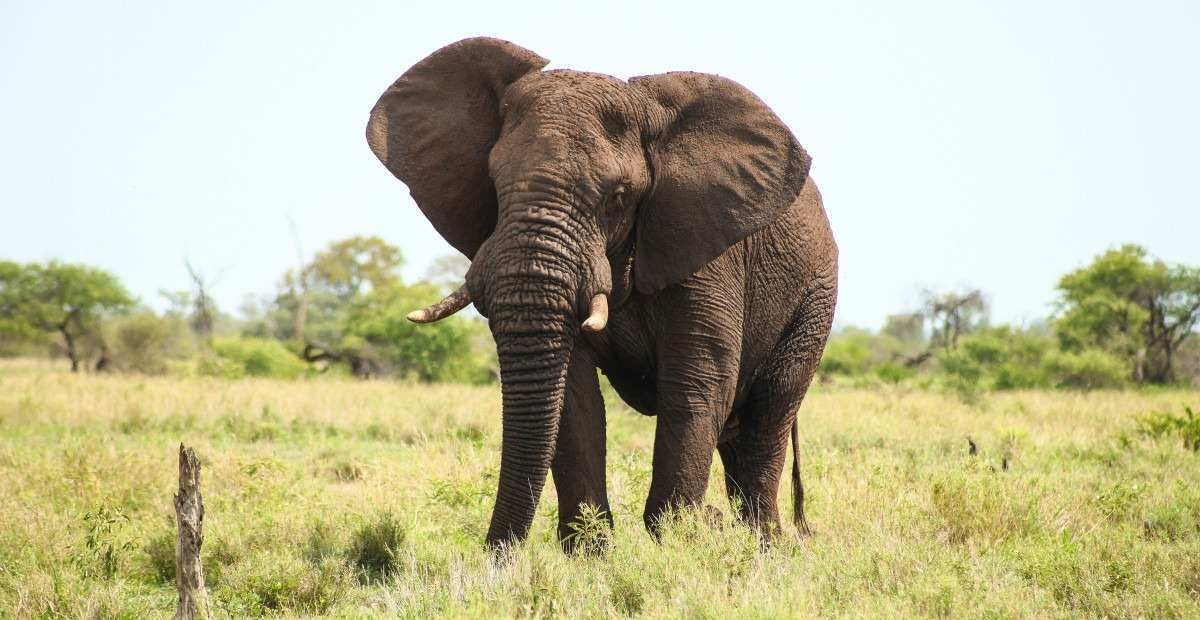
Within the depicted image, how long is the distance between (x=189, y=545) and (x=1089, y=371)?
90.0 ft

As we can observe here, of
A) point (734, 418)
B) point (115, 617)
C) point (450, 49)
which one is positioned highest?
point (450, 49)

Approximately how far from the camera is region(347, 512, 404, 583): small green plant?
250 inches

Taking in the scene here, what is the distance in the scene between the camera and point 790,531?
689 cm

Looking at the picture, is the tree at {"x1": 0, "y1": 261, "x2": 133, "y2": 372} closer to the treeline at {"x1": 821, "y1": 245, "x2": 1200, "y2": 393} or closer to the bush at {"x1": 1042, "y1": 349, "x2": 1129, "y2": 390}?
the treeline at {"x1": 821, "y1": 245, "x2": 1200, "y2": 393}

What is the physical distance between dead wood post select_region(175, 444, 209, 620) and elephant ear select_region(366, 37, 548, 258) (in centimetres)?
165

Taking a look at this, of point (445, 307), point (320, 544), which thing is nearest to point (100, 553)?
point (320, 544)

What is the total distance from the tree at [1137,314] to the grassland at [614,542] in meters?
21.1

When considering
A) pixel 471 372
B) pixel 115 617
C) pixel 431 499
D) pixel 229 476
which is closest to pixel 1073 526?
pixel 431 499

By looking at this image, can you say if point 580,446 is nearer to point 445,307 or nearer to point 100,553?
point 445,307

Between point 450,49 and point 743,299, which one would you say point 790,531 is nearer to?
point 743,299

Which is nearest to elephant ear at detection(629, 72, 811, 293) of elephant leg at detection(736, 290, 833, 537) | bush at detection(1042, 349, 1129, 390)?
elephant leg at detection(736, 290, 833, 537)

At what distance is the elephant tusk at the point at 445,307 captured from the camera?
16.1 feet

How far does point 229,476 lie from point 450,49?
4799 millimetres

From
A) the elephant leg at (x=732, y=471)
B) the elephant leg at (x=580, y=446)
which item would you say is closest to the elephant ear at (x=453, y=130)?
the elephant leg at (x=580, y=446)
